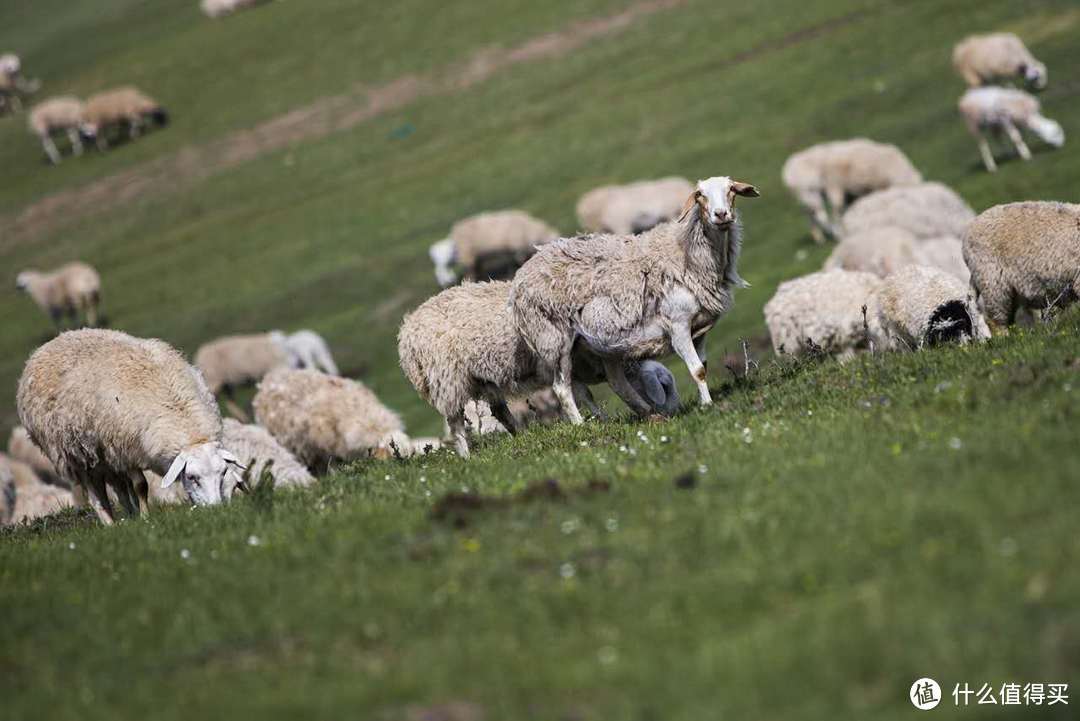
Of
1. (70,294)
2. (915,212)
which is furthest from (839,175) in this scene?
(70,294)

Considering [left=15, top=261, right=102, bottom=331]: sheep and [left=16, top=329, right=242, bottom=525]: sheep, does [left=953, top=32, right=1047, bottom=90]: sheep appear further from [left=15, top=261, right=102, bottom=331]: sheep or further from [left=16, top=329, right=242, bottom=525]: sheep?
[left=15, top=261, right=102, bottom=331]: sheep

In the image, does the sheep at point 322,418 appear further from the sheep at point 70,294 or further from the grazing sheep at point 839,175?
the sheep at point 70,294

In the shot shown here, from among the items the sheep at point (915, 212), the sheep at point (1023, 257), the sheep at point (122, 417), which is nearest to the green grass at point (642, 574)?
the sheep at point (122, 417)

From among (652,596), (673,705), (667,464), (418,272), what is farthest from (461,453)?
(418,272)

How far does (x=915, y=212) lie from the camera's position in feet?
82.7

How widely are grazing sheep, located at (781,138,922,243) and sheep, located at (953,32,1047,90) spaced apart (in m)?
5.78

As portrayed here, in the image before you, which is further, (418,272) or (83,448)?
(418,272)

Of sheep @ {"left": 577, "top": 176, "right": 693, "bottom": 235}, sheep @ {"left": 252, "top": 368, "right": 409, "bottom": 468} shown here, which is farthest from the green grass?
sheep @ {"left": 577, "top": 176, "right": 693, "bottom": 235}

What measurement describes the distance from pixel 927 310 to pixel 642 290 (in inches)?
150

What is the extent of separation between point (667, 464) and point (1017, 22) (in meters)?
34.7

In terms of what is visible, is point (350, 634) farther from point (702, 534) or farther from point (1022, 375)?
point (1022, 375)

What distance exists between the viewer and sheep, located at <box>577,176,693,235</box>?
34.2m

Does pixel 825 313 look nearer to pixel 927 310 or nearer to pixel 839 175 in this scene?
pixel 927 310

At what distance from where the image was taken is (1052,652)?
5273 mm
